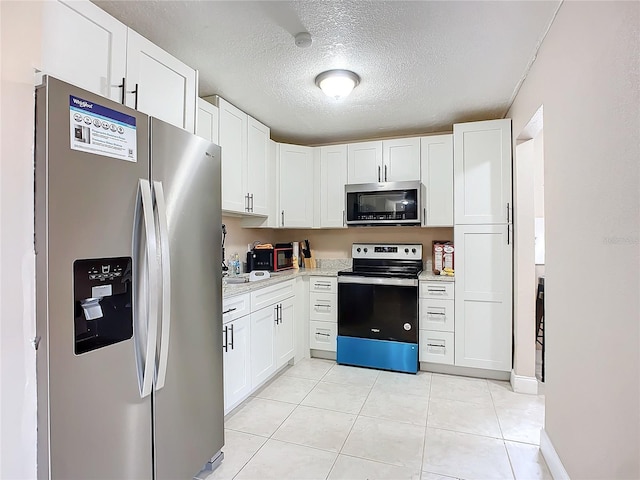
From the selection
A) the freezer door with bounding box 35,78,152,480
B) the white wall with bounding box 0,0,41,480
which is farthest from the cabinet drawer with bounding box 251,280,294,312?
the white wall with bounding box 0,0,41,480

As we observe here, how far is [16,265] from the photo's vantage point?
1.05 meters

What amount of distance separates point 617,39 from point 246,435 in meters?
2.59

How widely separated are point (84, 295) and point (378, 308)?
8.33 ft

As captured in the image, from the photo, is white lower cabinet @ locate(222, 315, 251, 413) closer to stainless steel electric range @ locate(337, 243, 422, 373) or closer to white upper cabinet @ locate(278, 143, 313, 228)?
stainless steel electric range @ locate(337, 243, 422, 373)

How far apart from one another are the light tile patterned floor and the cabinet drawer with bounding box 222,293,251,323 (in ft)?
2.34

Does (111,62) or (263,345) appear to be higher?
(111,62)

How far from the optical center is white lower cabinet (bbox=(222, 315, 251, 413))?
226cm

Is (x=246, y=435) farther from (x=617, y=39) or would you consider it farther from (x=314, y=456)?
(x=617, y=39)

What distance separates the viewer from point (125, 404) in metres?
1.30

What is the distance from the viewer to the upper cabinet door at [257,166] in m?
3.07

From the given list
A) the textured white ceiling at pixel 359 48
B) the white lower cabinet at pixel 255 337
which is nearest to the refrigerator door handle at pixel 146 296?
the white lower cabinet at pixel 255 337

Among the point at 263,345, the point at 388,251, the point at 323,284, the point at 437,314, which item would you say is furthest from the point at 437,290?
the point at 263,345

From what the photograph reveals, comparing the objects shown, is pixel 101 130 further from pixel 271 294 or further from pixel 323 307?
pixel 323 307

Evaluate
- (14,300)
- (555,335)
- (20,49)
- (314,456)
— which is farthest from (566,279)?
(20,49)
